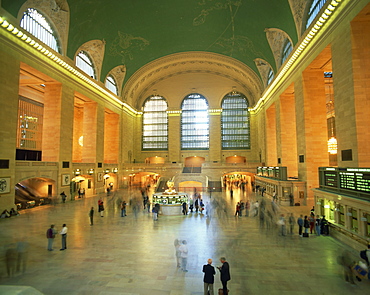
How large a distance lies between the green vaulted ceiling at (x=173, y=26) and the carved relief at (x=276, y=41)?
51 centimetres

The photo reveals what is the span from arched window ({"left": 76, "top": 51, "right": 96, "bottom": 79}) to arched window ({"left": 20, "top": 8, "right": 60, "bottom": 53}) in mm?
3377

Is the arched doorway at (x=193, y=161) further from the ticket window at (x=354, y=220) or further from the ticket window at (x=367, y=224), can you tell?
the ticket window at (x=367, y=224)

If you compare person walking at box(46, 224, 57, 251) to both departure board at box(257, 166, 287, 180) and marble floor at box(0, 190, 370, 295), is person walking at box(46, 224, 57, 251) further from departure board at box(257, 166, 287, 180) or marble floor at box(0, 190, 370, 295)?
departure board at box(257, 166, 287, 180)

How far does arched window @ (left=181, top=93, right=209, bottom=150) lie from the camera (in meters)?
35.8

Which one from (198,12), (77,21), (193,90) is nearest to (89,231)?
(77,21)

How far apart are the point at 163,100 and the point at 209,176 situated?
14.9m

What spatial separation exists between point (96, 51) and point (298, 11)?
1728cm

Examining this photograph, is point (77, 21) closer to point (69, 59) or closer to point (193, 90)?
point (69, 59)

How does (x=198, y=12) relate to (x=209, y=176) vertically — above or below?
above

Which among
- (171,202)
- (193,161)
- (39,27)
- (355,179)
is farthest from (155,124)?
(355,179)

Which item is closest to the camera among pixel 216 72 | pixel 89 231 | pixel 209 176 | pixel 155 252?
pixel 155 252

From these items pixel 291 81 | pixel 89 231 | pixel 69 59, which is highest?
pixel 69 59

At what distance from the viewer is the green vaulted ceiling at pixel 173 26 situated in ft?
59.5

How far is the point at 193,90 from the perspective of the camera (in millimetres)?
35281
